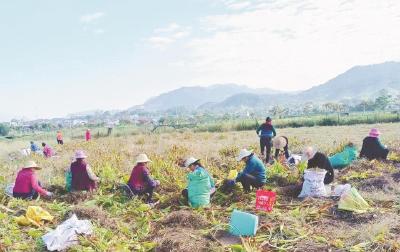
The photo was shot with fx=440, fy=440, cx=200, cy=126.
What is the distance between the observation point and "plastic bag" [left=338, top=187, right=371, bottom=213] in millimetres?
7316

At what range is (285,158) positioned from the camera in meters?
13.5

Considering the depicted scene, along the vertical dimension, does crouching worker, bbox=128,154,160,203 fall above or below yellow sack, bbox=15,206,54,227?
above

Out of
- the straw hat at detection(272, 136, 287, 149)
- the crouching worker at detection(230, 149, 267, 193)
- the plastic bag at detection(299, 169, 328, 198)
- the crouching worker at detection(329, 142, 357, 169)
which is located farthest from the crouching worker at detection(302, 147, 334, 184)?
the straw hat at detection(272, 136, 287, 149)

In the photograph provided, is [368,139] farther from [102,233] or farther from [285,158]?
[102,233]

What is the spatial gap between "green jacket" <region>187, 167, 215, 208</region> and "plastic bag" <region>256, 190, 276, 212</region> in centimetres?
119

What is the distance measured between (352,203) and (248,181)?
2.31 m

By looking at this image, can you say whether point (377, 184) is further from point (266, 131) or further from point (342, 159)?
point (266, 131)

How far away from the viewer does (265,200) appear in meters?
7.41

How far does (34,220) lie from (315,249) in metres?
4.58

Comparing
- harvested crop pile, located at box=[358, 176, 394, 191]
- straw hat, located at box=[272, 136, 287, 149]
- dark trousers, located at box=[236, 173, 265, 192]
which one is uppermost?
straw hat, located at box=[272, 136, 287, 149]

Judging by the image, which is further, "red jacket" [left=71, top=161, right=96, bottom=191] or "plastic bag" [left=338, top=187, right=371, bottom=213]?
"red jacket" [left=71, top=161, right=96, bottom=191]

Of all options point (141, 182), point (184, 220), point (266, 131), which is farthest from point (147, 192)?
point (266, 131)

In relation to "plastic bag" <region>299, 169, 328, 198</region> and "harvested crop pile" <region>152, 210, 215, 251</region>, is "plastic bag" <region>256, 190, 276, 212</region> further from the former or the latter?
"plastic bag" <region>299, 169, 328, 198</region>

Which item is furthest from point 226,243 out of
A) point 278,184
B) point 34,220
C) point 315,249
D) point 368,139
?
point 368,139
